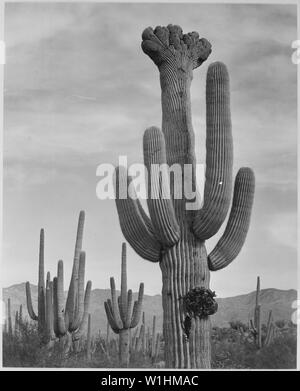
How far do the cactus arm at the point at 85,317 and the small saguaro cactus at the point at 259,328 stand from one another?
1158 millimetres

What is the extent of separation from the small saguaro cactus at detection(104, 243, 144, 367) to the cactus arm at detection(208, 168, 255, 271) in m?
0.58

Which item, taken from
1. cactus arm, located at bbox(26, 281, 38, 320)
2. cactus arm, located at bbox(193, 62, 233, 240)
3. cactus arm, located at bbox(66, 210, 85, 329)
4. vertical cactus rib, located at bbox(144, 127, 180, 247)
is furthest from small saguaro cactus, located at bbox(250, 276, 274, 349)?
cactus arm, located at bbox(26, 281, 38, 320)

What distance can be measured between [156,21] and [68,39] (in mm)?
655

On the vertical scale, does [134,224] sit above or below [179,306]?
above

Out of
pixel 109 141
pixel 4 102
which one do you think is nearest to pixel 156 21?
pixel 109 141

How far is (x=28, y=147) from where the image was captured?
4.77m

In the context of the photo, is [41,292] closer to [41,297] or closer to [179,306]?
[41,297]

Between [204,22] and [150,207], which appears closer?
[150,207]

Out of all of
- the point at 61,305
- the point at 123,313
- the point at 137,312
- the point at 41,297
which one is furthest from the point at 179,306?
the point at 41,297

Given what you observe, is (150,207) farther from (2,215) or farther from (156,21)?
(156,21)

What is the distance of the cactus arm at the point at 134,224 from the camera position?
15.2 ft

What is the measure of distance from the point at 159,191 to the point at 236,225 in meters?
0.60

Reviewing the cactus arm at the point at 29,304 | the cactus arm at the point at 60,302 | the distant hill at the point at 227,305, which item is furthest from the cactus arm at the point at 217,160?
the cactus arm at the point at 29,304

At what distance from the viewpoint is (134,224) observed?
462 cm
